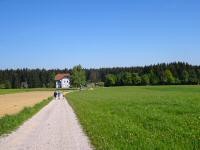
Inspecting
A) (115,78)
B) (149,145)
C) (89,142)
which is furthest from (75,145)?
(115,78)

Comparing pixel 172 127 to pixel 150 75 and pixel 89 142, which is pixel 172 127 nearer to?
pixel 89 142

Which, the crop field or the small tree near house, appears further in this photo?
the small tree near house

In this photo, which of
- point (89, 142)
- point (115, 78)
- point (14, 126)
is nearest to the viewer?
point (89, 142)

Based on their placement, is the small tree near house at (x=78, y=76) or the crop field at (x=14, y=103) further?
the small tree near house at (x=78, y=76)

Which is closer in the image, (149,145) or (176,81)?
(149,145)

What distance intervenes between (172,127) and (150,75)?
6427 inches

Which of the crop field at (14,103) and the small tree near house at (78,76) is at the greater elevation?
the small tree near house at (78,76)

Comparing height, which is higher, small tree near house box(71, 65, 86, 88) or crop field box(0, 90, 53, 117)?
small tree near house box(71, 65, 86, 88)

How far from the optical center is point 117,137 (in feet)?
46.4

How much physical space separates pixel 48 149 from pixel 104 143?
5.96ft

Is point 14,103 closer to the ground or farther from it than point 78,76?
closer to the ground

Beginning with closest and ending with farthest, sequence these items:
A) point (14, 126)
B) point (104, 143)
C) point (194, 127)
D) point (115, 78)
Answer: point (104, 143) → point (194, 127) → point (14, 126) → point (115, 78)

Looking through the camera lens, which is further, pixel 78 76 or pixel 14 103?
pixel 78 76

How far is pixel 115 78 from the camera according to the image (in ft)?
611
